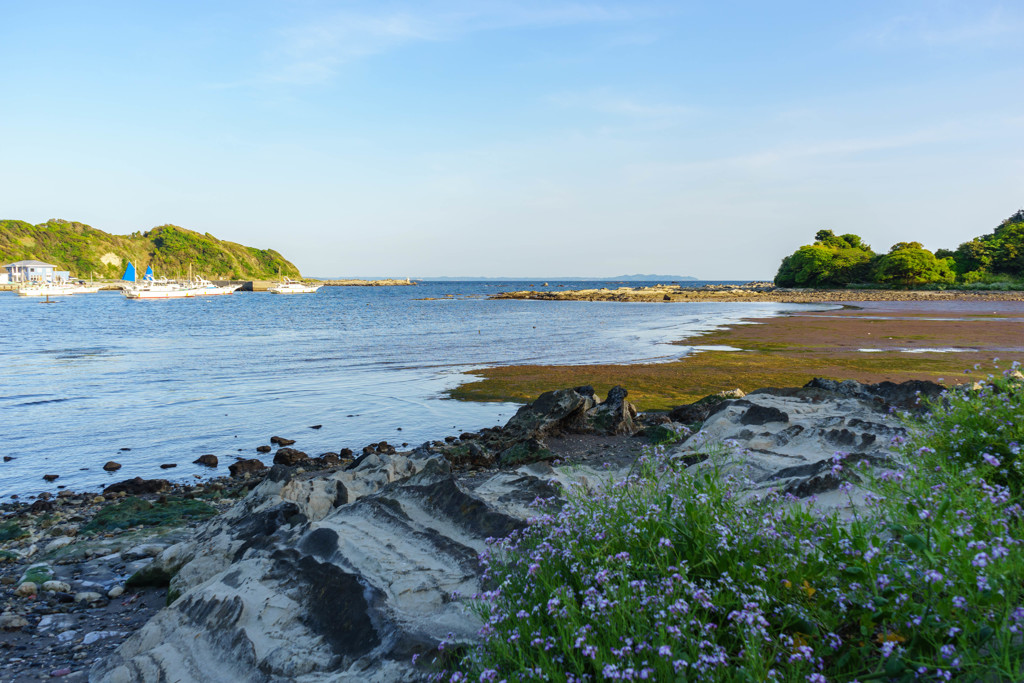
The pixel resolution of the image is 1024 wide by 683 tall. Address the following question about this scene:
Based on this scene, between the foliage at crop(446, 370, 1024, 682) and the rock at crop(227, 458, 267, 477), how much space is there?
8965mm

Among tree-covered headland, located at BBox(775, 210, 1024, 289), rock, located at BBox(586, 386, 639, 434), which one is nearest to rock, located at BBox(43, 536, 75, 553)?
rock, located at BBox(586, 386, 639, 434)

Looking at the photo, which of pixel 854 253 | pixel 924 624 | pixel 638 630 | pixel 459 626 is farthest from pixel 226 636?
pixel 854 253

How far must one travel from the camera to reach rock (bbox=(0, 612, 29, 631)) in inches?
216

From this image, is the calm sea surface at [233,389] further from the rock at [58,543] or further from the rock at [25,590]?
the rock at [25,590]

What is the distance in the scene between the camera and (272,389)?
64.1 feet

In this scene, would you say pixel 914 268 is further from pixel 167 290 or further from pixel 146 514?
pixel 167 290

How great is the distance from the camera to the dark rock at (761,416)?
28.3ft

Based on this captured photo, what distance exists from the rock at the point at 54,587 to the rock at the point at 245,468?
464 centimetres

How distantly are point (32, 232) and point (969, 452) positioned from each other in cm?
20673

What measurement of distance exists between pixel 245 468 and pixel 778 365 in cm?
1785

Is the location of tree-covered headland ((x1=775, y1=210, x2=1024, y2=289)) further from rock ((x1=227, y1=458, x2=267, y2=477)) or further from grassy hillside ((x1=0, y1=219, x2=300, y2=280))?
grassy hillside ((x1=0, y1=219, x2=300, y2=280))

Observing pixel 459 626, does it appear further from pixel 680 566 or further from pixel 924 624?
pixel 924 624

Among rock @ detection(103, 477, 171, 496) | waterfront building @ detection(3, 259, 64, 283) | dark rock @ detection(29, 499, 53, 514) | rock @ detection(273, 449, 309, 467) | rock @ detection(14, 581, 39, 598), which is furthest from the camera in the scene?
waterfront building @ detection(3, 259, 64, 283)

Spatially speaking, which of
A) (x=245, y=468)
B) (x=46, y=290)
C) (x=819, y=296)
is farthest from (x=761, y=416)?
(x=46, y=290)
